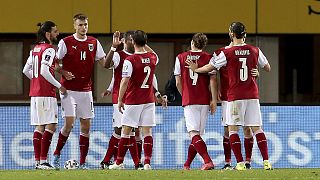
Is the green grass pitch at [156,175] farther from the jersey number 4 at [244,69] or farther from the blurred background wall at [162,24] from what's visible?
the blurred background wall at [162,24]

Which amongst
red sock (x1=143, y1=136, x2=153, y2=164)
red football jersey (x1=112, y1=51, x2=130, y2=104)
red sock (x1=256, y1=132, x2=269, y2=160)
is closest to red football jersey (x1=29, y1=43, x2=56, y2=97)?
red football jersey (x1=112, y1=51, x2=130, y2=104)

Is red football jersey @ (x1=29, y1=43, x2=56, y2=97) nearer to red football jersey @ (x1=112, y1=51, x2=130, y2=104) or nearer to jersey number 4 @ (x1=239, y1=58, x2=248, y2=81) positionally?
red football jersey @ (x1=112, y1=51, x2=130, y2=104)

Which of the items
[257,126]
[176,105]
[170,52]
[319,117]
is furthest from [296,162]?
[170,52]

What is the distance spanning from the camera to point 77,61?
18.8 meters

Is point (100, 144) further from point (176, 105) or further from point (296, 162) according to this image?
point (296, 162)

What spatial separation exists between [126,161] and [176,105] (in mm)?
1244

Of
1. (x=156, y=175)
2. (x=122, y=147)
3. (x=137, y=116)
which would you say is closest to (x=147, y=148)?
(x=122, y=147)

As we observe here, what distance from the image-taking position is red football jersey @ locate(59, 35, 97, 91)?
18.7 m

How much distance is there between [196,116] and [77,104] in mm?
1703

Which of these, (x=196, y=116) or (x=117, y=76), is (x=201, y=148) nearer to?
(x=196, y=116)

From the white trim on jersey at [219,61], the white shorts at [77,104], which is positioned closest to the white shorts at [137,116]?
the white shorts at [77,104]

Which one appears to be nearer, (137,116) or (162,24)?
(137,116)

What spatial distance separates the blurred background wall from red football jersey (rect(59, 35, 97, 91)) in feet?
26.6

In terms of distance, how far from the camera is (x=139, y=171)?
702 inches
